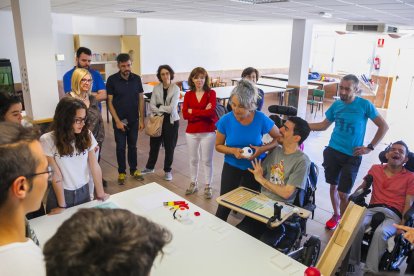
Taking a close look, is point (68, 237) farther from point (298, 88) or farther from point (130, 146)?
point (298, 88)

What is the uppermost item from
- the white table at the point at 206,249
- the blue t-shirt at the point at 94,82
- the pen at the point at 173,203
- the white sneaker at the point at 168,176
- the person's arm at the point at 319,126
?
the blue t-shirt at the point at 94,82

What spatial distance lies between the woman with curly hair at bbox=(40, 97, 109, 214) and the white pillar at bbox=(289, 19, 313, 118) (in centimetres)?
661

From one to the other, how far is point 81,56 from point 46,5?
0.80m

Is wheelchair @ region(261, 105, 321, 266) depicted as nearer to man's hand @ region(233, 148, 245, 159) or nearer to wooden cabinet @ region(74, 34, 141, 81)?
man's hand @ region(233, 148, 245, 159)

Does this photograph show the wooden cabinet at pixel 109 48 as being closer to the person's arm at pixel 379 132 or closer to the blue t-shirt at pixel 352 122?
the blue t-shirt at pixel 352 122

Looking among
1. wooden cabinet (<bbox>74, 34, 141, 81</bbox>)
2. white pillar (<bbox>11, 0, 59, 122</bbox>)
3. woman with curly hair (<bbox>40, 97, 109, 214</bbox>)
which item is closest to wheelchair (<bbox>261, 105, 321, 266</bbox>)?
woman with curly hair (<bbox>40, 97, 109, 214</bbox>)

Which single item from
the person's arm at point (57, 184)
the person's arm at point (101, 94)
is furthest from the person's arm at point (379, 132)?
the person's arm at point (101, 94)

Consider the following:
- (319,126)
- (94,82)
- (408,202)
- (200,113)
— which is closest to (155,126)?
(200,113)

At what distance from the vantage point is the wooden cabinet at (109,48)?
9.15 m

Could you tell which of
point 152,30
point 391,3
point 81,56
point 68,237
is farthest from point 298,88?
point 68,237

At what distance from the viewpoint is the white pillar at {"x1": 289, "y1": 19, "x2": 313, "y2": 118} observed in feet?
25.4

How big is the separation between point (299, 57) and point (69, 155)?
267 inches

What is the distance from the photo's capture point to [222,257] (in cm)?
172

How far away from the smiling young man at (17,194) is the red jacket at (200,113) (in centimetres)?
269
